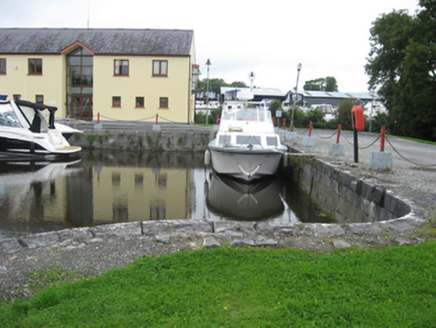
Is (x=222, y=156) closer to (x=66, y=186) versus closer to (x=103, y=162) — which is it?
(x=66, y=186)

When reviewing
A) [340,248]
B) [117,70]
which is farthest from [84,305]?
[117,70]

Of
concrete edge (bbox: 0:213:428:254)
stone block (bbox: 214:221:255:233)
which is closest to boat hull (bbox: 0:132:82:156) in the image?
concrete edge (bbox: 0:213:428:254)

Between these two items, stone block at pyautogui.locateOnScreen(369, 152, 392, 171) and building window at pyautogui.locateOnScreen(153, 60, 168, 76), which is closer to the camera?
stone block at pyautogui.locateOnScreen(369, 152, 392, 171)

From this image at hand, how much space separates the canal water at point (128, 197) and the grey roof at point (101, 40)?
735 inches

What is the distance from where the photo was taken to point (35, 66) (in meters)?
33.4

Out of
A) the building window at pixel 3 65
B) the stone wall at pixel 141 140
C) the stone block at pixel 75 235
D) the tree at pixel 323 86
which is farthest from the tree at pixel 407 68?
the tree at pixel 323 86

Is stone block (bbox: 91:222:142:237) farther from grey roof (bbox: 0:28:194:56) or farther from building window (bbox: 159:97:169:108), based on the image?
grey roof (bbox: 0:28:194:56)

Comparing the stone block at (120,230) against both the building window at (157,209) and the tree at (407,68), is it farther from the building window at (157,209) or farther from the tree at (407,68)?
the tree at (407,68)

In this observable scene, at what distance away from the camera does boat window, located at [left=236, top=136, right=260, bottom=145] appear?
13241mm

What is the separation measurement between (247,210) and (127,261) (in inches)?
266

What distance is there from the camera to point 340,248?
14.0ft

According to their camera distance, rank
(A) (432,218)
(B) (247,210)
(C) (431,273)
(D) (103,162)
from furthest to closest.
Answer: (D) (103,162) → (B) (247,210) → (A) (432,218) → (C) (431,273)

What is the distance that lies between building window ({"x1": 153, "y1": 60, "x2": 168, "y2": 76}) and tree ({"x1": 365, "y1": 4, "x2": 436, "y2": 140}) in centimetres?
1793

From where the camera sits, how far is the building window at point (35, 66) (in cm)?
3331
